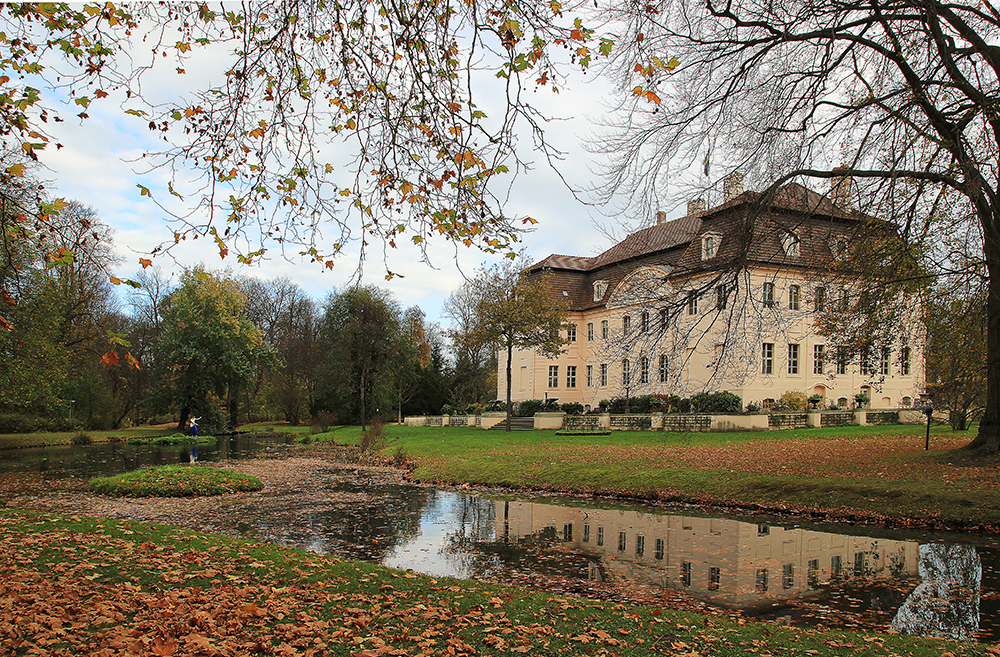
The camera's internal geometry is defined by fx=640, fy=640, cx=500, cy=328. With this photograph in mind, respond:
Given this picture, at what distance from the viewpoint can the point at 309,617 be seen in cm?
525

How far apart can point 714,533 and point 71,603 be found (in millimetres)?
9645

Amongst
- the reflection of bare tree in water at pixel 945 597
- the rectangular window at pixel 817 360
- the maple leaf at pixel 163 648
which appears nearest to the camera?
the maple leaf at pixel 163 648

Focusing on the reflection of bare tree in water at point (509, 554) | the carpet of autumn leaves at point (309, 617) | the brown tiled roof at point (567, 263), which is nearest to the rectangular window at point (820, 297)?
the reflection of bare tree in water at point (509, 554)

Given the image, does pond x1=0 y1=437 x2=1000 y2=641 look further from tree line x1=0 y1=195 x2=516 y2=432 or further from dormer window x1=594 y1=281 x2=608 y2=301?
dormer window x1=594 y1=281 x2=608 y2=301

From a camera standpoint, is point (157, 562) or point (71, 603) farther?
point (157, 562)

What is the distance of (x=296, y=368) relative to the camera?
53.8 metres

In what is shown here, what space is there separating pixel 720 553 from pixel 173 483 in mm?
12957

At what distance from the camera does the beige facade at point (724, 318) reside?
12.6m

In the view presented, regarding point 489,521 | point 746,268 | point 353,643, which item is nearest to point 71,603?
point 353,643

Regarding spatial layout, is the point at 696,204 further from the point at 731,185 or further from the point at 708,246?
the point at 708,246

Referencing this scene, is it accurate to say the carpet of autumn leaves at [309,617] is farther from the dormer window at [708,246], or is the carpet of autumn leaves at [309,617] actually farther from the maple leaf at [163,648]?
the dormer window at [708,246]

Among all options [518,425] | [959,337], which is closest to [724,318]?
[959,337]

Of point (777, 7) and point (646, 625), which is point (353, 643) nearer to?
point (646, 625)

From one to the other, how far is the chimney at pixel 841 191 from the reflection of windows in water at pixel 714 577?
22.8 feet
